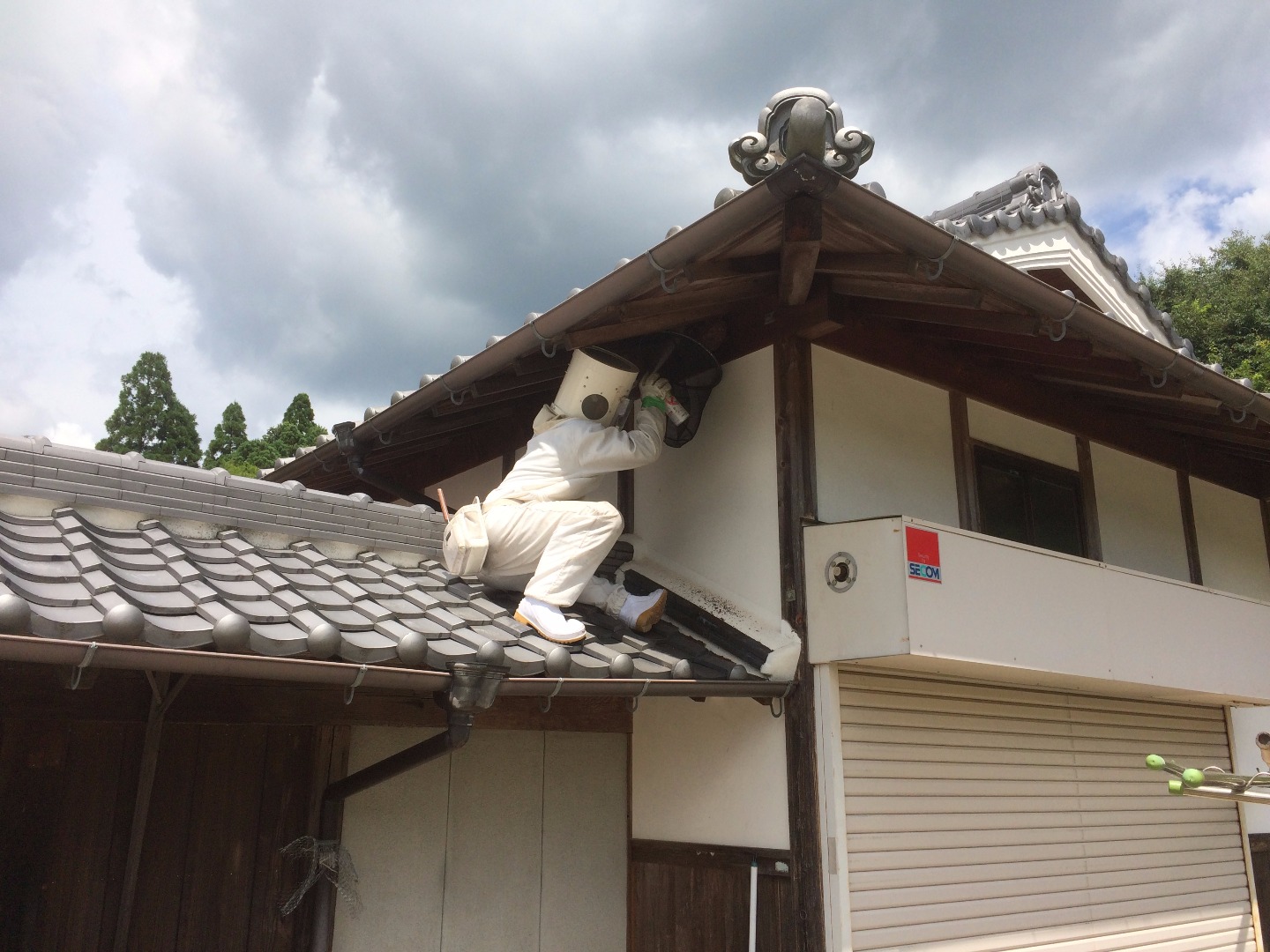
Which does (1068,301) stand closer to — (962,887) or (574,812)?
(962,887)

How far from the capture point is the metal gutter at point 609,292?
4.36 metres

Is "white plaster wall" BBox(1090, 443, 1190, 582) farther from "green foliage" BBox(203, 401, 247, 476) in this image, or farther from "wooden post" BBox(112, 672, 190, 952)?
"green foliage" BBox(203, 401, 247, 476)

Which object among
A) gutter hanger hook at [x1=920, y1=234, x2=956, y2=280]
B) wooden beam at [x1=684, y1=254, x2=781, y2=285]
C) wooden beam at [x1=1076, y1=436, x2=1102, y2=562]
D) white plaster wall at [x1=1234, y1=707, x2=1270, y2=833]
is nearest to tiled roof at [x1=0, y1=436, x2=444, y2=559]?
wooden beam at [x1=684, y1=254, x2=781, y2=285]

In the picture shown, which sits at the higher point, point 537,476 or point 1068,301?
point 1068,301

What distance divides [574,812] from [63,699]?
3146 millimetres

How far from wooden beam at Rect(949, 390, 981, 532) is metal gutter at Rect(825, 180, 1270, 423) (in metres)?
1.26

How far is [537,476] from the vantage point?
5.50m

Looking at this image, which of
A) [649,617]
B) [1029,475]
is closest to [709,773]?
[649,617]

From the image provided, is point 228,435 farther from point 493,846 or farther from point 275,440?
point 493,846

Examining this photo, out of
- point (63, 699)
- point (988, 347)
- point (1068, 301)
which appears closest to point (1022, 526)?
point (988, 347)

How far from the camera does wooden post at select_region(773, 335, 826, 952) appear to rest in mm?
4848

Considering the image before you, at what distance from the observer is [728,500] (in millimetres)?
5902

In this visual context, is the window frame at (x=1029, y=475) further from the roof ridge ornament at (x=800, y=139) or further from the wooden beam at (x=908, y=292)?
the roof ridge ornament at (x=800, y=139)

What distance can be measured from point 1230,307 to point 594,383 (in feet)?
71.3
